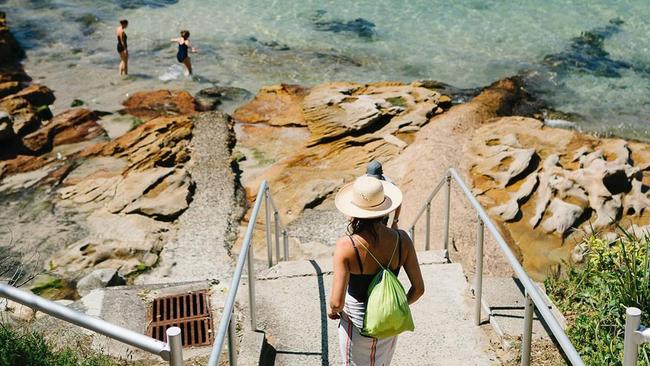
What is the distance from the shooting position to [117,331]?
3.43 metres

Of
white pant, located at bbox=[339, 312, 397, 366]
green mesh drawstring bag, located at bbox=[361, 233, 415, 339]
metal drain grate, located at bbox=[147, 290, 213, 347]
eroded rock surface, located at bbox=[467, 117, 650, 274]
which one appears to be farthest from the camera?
eroded rock surface, located at bbox=[467, 117, 650, 274]

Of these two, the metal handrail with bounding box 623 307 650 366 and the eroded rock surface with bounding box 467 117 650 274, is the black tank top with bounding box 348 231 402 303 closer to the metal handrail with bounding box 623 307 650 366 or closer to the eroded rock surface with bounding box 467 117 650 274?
the metal handrail with bounding box 623 307 650 366

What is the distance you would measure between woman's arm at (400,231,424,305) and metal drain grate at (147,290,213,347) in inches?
107

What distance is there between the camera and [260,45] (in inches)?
776

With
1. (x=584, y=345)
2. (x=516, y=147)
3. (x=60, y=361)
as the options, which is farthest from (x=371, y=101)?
(x=60, y=361)

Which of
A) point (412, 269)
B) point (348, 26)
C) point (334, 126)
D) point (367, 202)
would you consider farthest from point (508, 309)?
point (348, 26)

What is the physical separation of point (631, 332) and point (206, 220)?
348 inches

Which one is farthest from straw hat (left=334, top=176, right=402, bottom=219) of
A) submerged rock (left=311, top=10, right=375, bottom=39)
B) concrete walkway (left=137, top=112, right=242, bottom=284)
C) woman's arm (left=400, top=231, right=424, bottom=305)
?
submerged rock (left=311, top=10, right=375, bottom=39)

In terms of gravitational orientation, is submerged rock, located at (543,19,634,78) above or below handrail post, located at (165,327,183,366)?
below

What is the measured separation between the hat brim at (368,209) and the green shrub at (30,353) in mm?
2155

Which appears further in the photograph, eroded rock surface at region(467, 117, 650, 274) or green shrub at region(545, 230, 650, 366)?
eroded rock surface at region(467, 117, 650, 274)

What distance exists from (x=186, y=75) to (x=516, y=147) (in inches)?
345

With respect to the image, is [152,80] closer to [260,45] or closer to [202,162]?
[260,45]

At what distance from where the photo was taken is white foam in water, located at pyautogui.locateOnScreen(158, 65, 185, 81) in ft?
58.5
